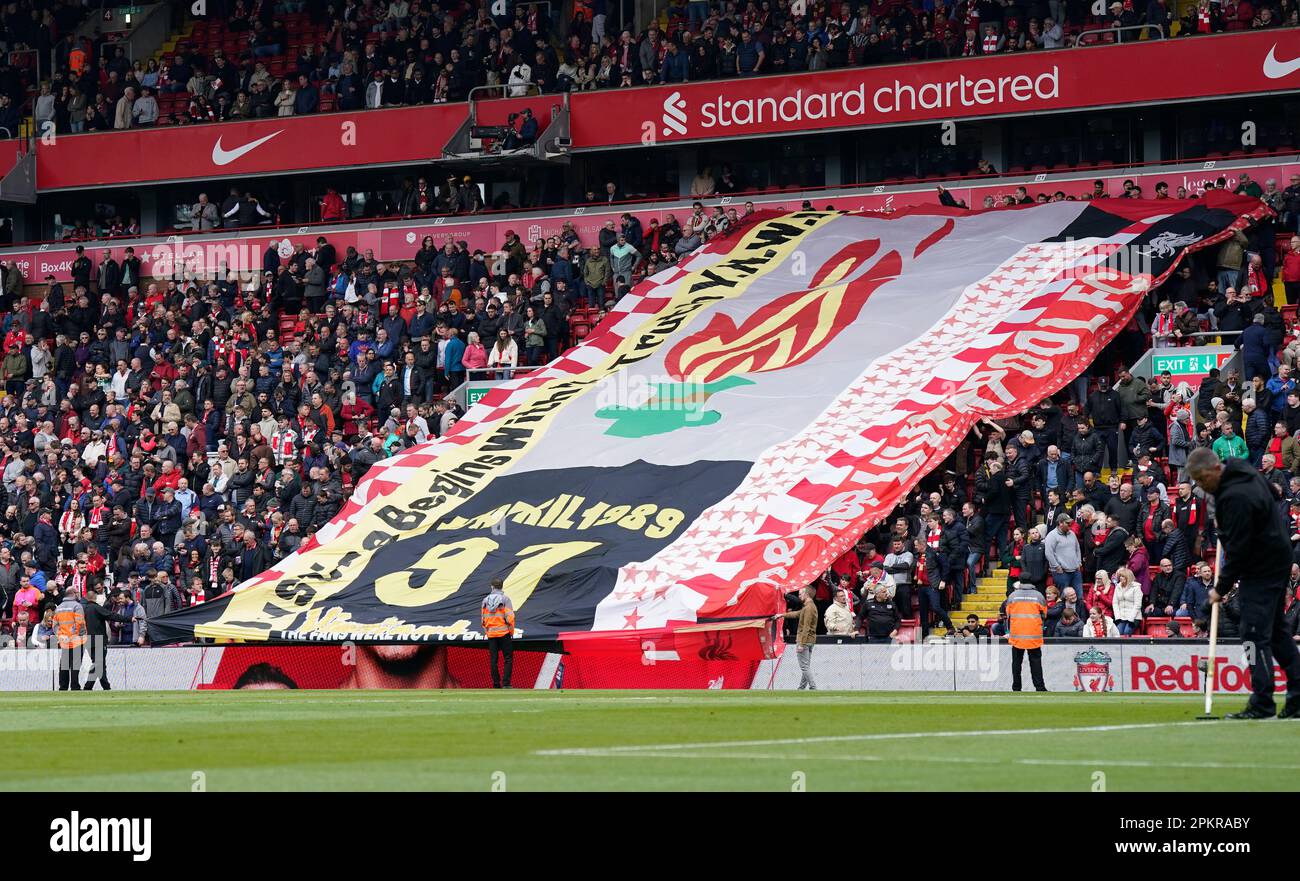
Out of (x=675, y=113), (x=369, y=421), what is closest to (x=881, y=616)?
(x=369, y=421)

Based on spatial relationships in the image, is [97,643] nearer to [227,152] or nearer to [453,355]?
[453,355]

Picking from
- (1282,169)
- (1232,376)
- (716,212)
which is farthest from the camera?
(716,212)

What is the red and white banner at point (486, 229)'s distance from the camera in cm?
3972

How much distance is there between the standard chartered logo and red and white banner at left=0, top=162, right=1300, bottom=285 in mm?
1631

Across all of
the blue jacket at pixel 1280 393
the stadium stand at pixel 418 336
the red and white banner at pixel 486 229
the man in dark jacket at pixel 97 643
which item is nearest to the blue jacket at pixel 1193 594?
the stadium stand at pixel 418 336

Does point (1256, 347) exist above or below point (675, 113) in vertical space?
below

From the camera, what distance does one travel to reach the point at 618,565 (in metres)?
28.8

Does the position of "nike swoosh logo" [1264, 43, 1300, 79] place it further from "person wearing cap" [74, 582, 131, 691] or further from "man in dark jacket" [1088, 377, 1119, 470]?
"person wearing cap" [74, 582, 131, 691]

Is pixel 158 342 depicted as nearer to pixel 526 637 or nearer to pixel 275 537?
pixel 275 537

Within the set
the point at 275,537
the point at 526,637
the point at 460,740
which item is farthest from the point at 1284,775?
the point at 275,537

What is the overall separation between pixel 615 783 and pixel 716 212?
106ft

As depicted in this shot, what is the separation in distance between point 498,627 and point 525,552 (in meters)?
3.81

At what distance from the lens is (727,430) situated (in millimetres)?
32781

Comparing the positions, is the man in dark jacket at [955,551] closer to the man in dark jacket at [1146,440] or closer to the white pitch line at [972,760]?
the man in dark jacket at [1146,440]
